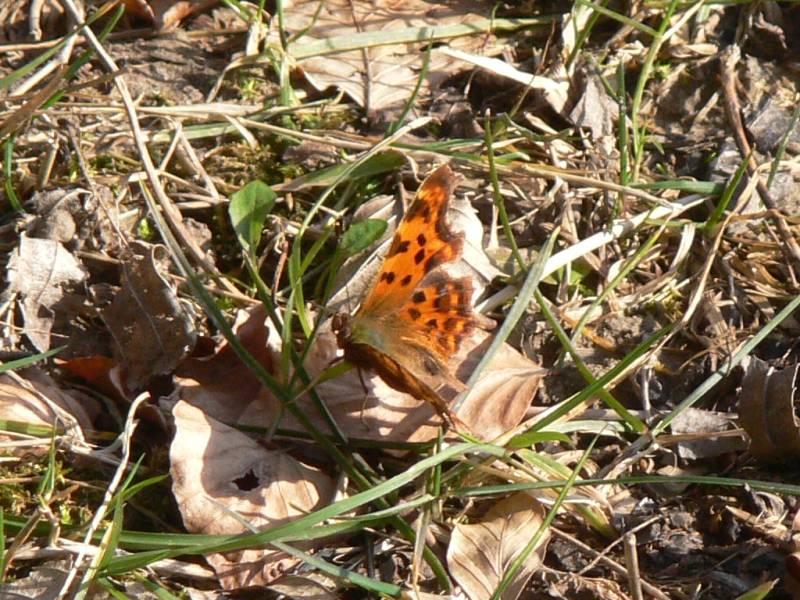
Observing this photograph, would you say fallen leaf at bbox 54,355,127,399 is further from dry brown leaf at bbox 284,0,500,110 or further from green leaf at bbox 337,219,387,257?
dry brown leaf at bbox 284,0,500,110

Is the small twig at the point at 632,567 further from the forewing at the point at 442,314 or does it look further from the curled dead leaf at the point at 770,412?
the forewing at the point at 442,314

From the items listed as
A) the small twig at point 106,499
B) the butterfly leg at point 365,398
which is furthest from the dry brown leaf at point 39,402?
the butterfly leg at point 365,398

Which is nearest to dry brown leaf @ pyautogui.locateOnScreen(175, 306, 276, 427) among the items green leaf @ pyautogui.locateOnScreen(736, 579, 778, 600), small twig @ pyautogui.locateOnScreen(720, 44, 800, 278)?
green leaf @ pyautogui.locateOnScreen(736, 579, 778, 600)

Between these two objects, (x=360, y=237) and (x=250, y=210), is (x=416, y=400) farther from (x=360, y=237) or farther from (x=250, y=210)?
(x=250, y=210)

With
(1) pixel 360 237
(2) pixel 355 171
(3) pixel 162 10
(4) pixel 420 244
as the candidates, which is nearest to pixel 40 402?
(1) pixel 360 237

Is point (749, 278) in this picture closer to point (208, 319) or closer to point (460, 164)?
point (460, 164)
